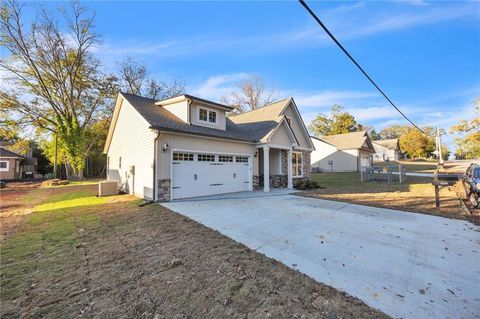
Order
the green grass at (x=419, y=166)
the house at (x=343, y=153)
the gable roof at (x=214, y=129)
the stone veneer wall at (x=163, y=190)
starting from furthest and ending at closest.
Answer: the house at (x=343, y=153)
the green grass at (x=419, y=166)
the gable roof at (x=214, y=129)
the stone veneer wall at (x=163, y=190)

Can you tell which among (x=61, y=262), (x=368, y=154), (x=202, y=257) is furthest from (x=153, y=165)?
(x=368, y=154)

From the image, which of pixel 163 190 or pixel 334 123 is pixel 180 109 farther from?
pixel 334 123

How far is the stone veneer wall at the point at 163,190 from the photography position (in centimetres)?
897

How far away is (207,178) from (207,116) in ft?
11.9

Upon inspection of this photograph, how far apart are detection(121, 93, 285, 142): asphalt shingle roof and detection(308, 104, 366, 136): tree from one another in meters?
34.4

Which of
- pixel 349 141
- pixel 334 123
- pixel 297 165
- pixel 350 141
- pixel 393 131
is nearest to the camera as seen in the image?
pixel 297 165

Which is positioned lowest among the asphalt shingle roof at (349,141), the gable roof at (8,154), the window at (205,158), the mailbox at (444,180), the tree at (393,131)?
the mailbox at (444,180)

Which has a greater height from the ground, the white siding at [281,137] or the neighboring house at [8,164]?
the white siding at [281,137]

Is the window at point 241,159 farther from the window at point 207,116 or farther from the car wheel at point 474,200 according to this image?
the car wheel at point 474,200

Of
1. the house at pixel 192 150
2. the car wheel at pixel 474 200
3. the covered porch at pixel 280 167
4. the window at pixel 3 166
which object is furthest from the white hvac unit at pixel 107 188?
the window at pixel 3 166

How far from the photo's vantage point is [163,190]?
9070 millimetres

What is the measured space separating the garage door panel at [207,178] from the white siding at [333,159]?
77.9ft

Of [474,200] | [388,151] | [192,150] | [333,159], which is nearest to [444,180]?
[474,200]

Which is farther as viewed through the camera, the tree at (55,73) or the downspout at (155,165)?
the tree at (55,73)
